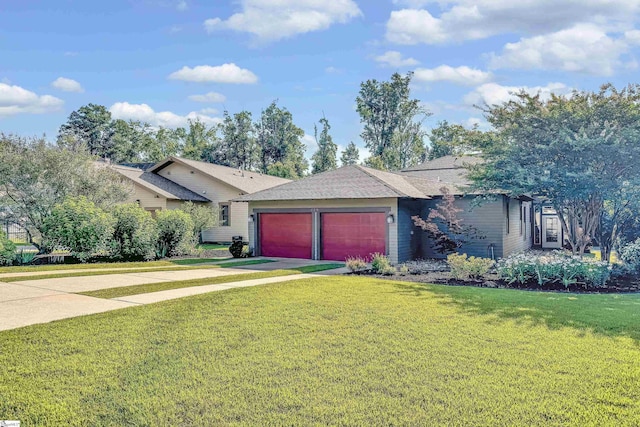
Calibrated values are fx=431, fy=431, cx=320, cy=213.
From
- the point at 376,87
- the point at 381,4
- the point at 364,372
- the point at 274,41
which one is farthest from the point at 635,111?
the point at 376,87

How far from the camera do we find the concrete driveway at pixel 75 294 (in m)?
6.95

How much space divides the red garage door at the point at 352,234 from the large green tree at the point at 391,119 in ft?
68.9

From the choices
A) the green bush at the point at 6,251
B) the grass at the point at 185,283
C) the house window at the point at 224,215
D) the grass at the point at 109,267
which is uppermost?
the house window at the point at 224,215

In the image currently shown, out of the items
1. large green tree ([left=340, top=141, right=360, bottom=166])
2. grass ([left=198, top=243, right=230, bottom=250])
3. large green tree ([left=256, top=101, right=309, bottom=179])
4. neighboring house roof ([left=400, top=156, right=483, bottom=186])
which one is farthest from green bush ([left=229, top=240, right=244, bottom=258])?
large green tree ([left=256, top=101, right=309, bottom=179])

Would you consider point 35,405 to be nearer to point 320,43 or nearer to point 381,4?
point 381,4

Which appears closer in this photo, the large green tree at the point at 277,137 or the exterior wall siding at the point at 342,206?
the exterior wall siding at the point at 342,206

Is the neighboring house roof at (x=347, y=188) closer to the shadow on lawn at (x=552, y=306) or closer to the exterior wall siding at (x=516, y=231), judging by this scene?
the exterior wall siding at (x=516, y=231)

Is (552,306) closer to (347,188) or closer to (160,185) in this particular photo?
(347,188)

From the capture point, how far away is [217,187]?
25219 mm

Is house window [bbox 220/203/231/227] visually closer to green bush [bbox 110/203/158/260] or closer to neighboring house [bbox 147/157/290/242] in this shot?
neighboring house [bbox 147/157/290/242]

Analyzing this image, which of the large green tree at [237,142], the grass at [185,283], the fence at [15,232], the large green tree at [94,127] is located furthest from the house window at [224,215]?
the large green tree at [94,127]

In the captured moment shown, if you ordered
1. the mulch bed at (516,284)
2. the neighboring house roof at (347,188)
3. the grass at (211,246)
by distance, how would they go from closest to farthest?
the mulch bed at (516,284), the neighboring house roof at (347,188), the grass at (211,246)

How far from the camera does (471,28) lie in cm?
1549

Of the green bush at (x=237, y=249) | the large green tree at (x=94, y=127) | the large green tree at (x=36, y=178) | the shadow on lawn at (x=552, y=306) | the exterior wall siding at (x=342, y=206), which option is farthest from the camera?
the large green tree at (x=94, y=127)
